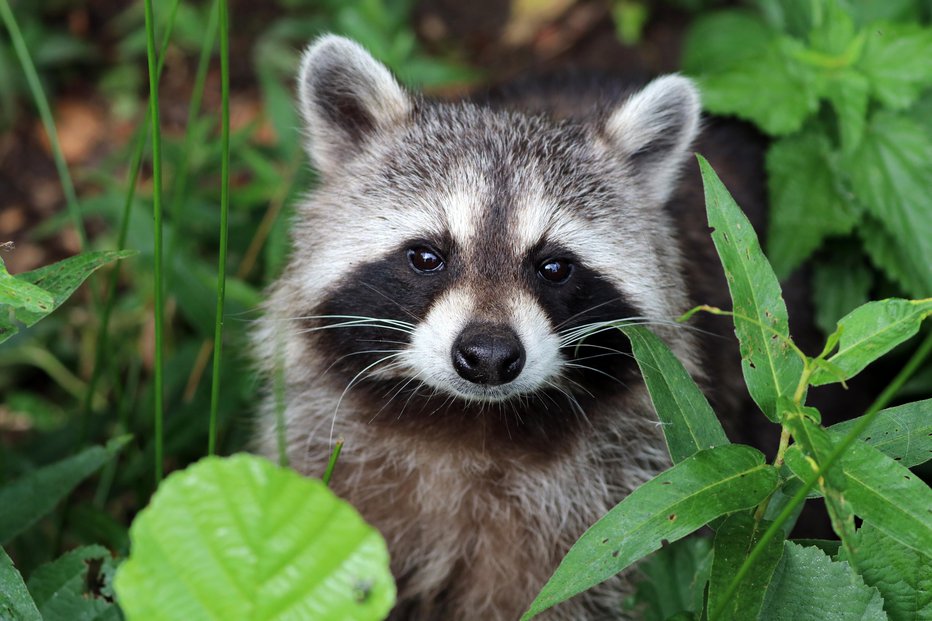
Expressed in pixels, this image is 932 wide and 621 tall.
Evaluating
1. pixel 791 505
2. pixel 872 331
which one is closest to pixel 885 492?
pixel 791 505

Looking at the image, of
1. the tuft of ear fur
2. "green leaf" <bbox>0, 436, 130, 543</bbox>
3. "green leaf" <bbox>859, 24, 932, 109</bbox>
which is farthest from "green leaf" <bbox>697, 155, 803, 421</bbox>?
"green leaf" <bbox>0, 436, 130, 543</bbox>

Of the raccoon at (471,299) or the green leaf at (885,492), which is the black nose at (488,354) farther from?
the green leaf at (885,492)

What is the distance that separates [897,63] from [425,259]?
1.80 meters

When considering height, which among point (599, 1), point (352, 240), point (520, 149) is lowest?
point (352, 240)

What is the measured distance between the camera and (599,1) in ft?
17.4

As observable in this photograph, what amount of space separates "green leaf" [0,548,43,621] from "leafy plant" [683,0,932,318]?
2.33 metres

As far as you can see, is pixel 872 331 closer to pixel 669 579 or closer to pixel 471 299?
pixel 471 299

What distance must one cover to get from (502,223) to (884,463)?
1.05 meters

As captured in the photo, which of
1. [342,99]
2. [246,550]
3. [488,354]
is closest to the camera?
[246,550]

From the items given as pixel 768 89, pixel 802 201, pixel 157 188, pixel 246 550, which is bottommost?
pixel 246 550

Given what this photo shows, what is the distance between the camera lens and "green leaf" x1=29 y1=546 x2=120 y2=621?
236cm

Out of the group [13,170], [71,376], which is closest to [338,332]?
[71,376]

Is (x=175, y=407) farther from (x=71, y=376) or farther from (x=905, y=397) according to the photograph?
(x=905, y=397)

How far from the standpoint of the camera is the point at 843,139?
3.31 m
